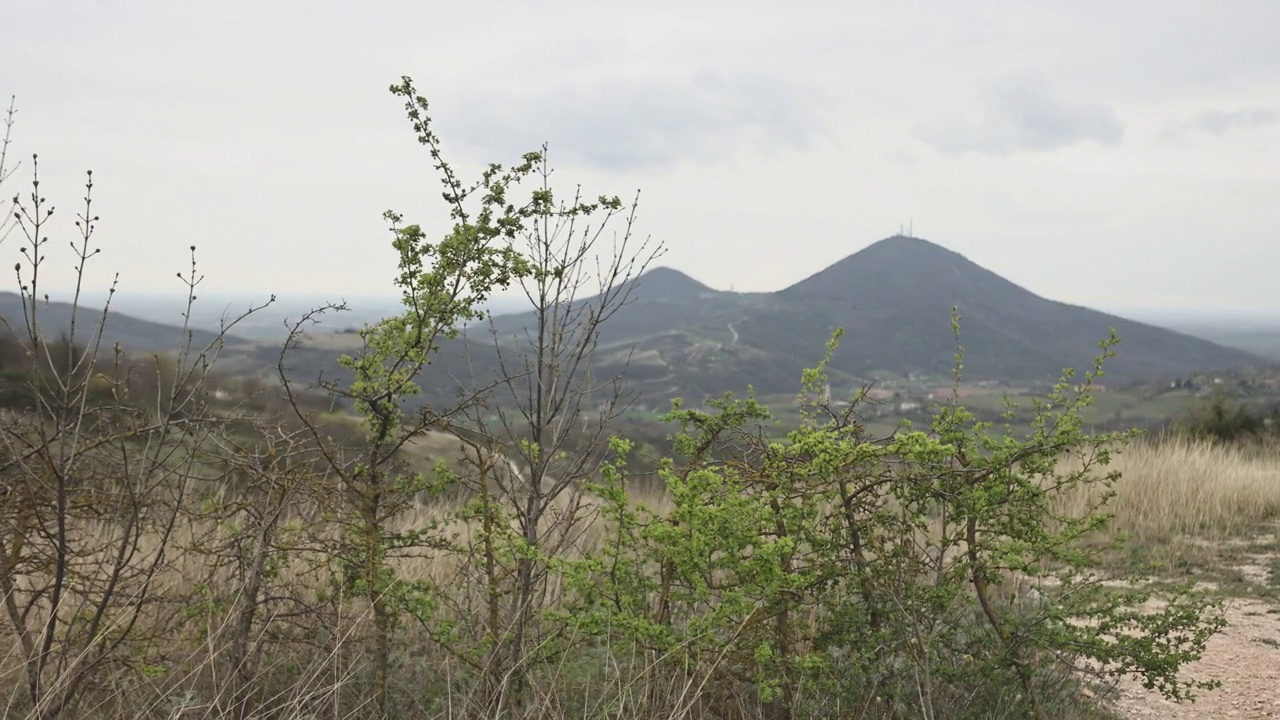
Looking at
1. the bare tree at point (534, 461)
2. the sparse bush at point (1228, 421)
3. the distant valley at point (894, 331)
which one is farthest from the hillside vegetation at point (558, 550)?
the distant valley at point (894, 331)

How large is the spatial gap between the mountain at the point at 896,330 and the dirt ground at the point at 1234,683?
9564cm

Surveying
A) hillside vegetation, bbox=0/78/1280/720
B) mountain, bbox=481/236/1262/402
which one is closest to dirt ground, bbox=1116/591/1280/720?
hillside vegetation, bbox=0/78/1280/720

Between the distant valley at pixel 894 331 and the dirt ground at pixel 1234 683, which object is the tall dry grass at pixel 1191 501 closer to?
the dirt ground at pixel 1234 683

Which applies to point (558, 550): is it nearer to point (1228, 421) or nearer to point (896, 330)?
point (1228, 421)

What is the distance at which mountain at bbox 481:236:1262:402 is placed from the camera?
12188cm

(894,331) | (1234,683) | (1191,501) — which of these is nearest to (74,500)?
(1234,683)

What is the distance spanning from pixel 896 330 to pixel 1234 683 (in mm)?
160040

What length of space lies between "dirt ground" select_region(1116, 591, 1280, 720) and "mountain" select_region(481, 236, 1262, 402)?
9564 centimetres

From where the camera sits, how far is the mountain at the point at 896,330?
4798 inches

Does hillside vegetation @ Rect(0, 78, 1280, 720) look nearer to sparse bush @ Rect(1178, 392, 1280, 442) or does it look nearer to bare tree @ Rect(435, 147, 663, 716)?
bare tree @ Rect(435, 147, 663, 716)

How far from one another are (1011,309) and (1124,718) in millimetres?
185385

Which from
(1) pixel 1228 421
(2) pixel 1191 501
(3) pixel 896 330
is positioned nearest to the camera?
(2) pixel 1191 501

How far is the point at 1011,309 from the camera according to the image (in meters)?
171

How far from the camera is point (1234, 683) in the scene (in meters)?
4.00
